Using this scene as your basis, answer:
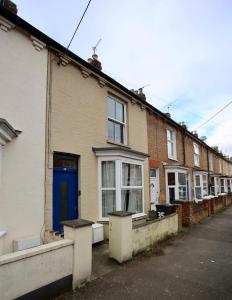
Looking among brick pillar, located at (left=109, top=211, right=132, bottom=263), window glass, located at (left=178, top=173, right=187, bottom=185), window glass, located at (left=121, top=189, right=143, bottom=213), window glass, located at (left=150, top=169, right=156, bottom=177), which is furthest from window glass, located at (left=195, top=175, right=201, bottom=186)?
brick pillar, located at (left=109, top=211, right=132, bottom=263)

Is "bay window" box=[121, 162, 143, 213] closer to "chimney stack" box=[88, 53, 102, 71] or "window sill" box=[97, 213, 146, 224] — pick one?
"window sill" box=[97, 213, 146, 224]

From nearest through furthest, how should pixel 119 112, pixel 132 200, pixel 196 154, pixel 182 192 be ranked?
pixel 132 200 < pixel 119 112 < pixel 182 192 < pixel 196 154

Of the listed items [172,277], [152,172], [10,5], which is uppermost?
[10,5]

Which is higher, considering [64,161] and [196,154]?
[196,154]

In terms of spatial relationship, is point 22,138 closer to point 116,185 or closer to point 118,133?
point 116,185

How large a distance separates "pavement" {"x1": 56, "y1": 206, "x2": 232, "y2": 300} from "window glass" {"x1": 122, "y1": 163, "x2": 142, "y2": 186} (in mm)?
2450

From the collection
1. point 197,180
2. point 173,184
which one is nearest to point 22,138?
point 173,184

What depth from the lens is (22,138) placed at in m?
5.97

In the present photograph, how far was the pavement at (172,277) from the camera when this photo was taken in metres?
4.23

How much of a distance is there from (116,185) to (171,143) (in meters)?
7.51

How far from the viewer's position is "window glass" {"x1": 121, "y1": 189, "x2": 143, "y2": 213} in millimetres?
8539

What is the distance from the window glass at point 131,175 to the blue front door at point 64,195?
1.87 meters

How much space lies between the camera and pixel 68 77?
7.55 m

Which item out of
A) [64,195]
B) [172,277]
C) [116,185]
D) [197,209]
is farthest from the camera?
[197,209]
